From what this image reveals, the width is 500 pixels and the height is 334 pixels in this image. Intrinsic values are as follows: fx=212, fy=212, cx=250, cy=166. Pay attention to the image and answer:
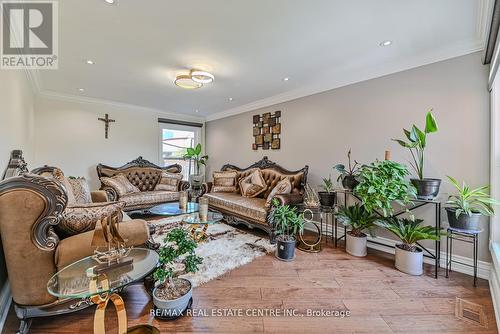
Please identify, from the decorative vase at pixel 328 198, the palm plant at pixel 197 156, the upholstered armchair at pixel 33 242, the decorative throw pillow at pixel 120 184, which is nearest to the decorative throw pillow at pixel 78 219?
the upholstered armchair at pixel 33 242

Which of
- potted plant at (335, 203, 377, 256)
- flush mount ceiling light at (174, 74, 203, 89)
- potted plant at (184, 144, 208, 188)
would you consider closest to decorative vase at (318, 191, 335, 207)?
potted plant at (335, 203, 377, 256)

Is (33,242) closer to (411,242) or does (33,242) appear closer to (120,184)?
(120,184)

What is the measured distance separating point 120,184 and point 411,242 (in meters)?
5.08

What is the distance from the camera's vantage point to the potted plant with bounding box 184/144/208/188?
5.97m

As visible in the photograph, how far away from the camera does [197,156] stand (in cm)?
617

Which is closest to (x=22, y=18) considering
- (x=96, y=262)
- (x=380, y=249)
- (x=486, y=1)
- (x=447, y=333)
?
(x=96, y=262)

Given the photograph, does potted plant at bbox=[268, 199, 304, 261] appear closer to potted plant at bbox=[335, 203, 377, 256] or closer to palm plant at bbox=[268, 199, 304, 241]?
palm plant at bbox=[268, 199, 304, 241]

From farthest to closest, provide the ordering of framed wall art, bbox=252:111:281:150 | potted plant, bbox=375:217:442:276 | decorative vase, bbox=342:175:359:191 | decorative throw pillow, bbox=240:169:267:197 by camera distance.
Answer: framed wall art, bbox=252:111:281:150 < decorative throw pillow, bbox=240:169:267:197 < decorative vase, bbox=342:175:359:191 < potted plant, bbox=375:217:442:276

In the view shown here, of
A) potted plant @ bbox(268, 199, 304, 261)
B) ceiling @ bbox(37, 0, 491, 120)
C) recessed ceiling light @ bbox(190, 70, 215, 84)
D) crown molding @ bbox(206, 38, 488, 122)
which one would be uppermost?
ceiling @ bbox(37, 0, 491, 120)

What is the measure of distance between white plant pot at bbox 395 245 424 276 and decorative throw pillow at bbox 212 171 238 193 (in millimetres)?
3207

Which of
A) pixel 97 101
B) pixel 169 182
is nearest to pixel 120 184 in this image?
pixel 169 182

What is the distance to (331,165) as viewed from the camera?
362 cm

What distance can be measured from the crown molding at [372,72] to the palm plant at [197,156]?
6.79ft

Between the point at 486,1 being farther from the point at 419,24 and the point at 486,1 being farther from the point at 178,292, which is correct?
the point at 178,292
